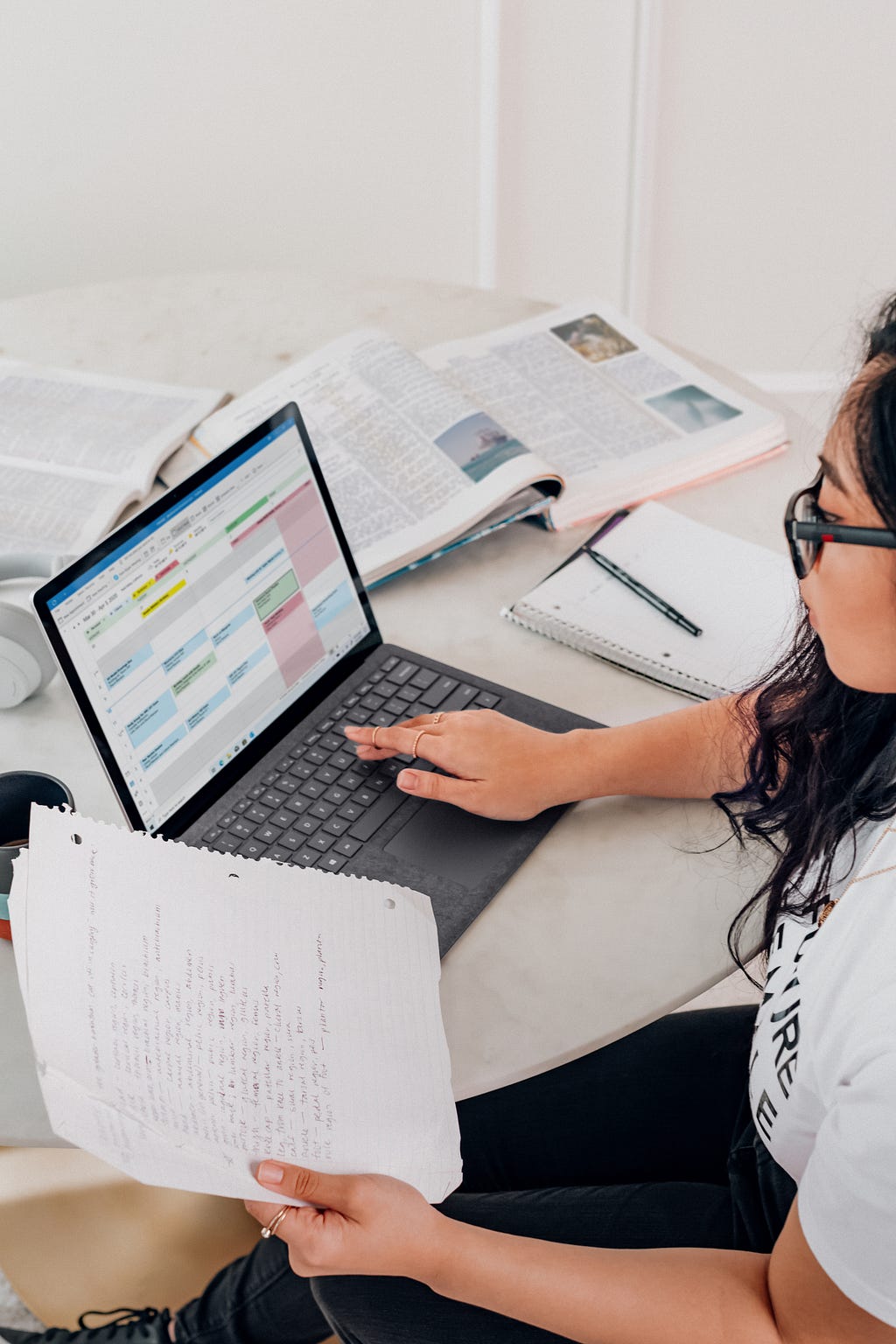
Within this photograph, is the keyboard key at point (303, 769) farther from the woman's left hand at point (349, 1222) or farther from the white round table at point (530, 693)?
the woman's left hand at point (349, 1222)

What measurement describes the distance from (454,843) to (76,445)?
69 centimetres

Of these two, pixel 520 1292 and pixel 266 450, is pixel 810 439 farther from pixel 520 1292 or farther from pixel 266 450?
pixel 520 1292

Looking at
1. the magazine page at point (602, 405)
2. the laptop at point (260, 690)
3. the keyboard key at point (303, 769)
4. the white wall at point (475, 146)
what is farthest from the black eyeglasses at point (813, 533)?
the white wall at point (475, 146)

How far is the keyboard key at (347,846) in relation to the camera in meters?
0.88

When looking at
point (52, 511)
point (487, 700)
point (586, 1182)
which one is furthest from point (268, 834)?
point (52, 511)

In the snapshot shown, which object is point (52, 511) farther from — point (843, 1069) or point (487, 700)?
point (843, 1069)

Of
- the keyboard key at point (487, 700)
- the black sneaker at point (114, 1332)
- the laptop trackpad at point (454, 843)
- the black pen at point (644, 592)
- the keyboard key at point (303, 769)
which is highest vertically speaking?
the black pen at point (644, 592)

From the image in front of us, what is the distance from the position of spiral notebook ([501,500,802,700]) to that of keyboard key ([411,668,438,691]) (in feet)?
0.38

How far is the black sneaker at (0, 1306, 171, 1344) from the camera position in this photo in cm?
108

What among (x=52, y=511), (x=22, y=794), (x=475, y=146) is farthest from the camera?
(x=475, y=146)

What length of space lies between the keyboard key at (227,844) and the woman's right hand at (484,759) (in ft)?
0.41

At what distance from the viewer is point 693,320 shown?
104 inches

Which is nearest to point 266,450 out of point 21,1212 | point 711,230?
point 21,1212

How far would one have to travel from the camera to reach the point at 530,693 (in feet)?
3.43
